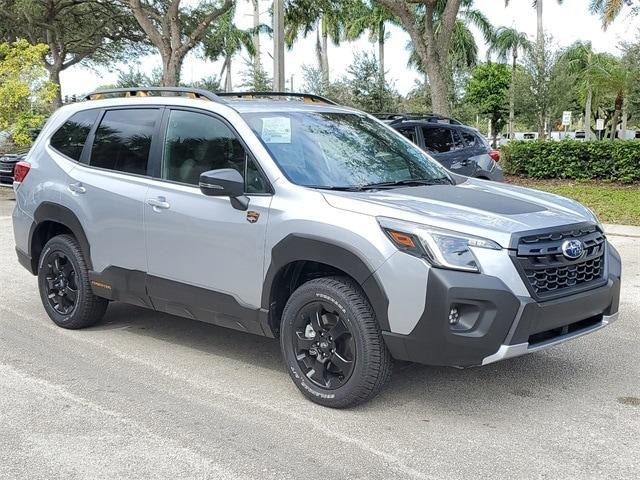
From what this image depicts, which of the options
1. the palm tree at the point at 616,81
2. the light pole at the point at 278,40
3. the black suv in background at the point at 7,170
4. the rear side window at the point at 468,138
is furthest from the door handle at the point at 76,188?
the palm tree at the point at 616,81

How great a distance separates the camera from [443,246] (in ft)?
12.4

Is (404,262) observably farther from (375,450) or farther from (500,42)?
(500,42)

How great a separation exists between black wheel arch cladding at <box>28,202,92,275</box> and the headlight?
2.85 m

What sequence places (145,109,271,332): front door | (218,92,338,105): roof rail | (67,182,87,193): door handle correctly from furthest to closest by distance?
1. (67,182,87,193): door handle
2. (218,92,338,105): roof rail
3. (145,109,271,332): front door

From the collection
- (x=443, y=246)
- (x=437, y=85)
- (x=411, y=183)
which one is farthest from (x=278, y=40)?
(x=443, y=246)

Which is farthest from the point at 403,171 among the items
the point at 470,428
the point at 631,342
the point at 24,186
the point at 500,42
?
the point at 500,42

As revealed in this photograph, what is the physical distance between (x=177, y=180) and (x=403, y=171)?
1.57 metres

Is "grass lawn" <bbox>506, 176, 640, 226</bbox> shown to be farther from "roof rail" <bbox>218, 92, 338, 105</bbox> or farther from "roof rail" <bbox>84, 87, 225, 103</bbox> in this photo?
"roof rail" <bbox>84, 87, 225, 103</bbox>

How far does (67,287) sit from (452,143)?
831cm

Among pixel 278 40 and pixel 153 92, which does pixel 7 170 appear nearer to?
pixel 278 40

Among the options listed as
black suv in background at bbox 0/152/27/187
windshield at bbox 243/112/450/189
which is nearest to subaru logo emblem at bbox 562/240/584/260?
windshield at bbox 243/112/450/189

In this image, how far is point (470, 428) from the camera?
400 centimetres

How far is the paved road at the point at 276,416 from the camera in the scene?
3.56 metres

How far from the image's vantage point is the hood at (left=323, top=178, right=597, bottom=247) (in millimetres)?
3869
